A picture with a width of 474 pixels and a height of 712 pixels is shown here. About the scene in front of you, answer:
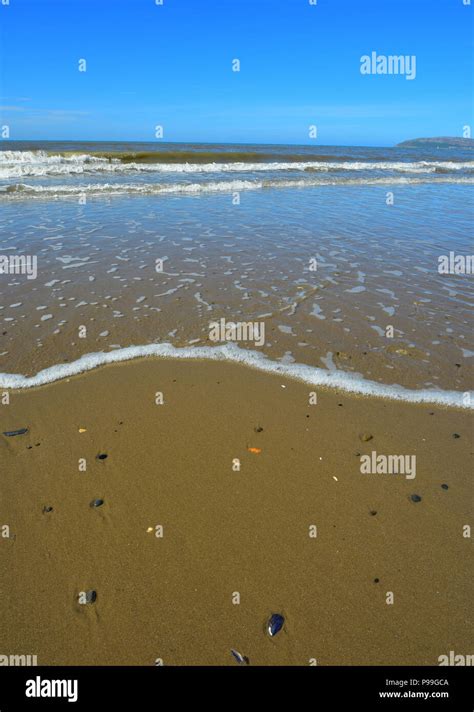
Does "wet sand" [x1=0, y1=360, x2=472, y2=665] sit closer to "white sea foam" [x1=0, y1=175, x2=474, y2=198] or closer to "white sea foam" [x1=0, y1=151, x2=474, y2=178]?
"white sea foam" [x1=0, y1=175, x2=474, y2=198]

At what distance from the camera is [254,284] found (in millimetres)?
8055

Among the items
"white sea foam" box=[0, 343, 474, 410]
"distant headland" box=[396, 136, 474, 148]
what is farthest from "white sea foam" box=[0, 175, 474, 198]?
"distant headland" box=[396, 136, 474, 148]

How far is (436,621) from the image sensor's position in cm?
266

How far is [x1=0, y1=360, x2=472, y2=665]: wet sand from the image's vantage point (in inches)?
101

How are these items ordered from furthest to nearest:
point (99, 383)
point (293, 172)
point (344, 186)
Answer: point (293, 172)
point (344, 186)
point (99, 383)

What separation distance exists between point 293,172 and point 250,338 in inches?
1067

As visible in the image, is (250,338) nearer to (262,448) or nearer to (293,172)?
(262,448)

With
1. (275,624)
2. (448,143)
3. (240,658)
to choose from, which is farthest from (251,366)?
(448,143)

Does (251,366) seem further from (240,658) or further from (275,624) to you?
(240,658)

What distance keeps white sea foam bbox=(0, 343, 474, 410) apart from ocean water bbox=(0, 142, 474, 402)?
32 mm

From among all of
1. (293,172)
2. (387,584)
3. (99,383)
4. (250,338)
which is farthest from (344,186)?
(387,584)

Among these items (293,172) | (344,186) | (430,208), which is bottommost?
(430,208)

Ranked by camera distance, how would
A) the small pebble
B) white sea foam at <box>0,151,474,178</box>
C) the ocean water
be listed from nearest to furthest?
the small pebble
the ocean water
white sea foam at <box>0,151,474,178</box>
